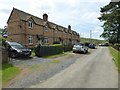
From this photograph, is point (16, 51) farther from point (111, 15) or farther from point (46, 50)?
point (111, 15)

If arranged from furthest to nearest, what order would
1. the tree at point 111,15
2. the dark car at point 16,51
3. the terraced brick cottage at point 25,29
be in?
the terraced brick cottage at point 25,29 < the tree at point 111,15 < the dark car at point 16,51

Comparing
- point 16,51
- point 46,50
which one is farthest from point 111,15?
point 16,51

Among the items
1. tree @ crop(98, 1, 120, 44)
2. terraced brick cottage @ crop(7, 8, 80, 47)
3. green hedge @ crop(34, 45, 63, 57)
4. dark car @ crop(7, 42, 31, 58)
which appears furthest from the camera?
terraced brick cottage @ crop(7, 8, 80, 47)

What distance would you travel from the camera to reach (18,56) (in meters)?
23.5

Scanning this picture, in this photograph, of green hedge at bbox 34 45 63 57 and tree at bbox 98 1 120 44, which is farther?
tree at bbox 98 1 120 44

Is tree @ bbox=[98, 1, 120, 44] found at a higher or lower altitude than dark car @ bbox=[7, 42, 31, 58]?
higher

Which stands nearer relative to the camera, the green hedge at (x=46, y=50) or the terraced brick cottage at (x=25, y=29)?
the green hedge at (x=46, y=50)

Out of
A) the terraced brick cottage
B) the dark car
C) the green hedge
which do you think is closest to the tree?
the green hedge

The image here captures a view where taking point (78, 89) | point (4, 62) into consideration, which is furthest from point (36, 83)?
point (4, 62)

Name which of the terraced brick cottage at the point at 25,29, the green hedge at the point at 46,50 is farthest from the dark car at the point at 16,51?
the terraced brick cottage at the point at 25,29

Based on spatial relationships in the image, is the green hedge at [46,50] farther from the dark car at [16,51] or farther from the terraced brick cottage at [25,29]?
the terraced brick cottage at [25,29]

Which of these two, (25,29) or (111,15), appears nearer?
(111,15)

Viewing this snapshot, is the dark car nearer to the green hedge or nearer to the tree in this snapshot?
the green hedge

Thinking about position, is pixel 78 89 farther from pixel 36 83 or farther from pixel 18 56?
pixel 18 56
